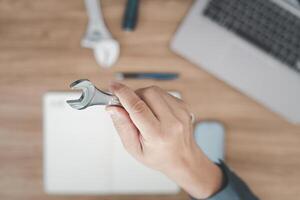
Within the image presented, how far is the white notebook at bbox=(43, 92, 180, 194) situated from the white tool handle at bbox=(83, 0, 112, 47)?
0.13 meters

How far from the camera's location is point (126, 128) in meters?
0.63

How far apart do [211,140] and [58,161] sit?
0.97 feet

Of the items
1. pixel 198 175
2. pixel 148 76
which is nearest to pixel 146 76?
pixel 148 76

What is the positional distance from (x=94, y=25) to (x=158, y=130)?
323 millimetres

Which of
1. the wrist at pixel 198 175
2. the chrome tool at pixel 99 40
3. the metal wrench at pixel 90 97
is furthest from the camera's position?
the chrome tool at pixel 99 40

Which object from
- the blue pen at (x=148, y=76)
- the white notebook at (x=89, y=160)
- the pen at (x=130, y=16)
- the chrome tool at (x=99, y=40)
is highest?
the pen at (x=130, y=16)

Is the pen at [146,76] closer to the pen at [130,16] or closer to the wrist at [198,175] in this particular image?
the pen at [130,16]

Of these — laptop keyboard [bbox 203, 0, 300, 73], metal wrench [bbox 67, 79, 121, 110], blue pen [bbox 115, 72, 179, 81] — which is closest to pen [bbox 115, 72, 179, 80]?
blue pen [bbox 115, 72, 179, 81]

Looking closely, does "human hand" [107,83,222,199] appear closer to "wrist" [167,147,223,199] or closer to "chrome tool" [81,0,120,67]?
"wrist" [167,147,223,199]

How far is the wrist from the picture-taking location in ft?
2.23

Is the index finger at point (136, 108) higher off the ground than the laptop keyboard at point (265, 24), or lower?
lower

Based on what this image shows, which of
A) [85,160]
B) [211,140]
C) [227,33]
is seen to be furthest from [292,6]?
[85,160]

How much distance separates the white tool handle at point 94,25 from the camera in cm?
85

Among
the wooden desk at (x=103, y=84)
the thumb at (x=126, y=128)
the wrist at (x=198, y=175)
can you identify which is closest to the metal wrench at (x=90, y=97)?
the thumb at (x=126, y=128)
